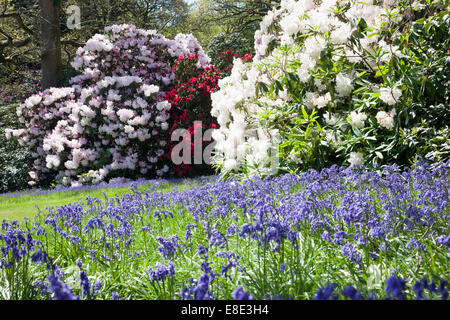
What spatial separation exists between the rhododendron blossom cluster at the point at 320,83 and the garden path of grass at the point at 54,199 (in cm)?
181

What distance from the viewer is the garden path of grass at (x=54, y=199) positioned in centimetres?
724

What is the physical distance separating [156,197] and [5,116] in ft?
38.8

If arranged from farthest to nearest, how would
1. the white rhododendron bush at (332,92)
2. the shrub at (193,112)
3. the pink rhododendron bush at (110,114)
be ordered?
the pink rhododendron bush at (110,114)
the shrub at (193,112)
the white rhododendron bush at (332,92)

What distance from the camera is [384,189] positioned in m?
4.20

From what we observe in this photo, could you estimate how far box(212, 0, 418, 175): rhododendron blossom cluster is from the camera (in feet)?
18.8

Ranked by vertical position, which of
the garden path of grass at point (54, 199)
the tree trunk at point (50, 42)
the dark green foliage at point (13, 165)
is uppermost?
the tree trunk at point (50, 42)

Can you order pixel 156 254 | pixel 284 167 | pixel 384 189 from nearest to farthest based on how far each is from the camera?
pixel 156 254 < pixel 384 189 < pixel 284 167

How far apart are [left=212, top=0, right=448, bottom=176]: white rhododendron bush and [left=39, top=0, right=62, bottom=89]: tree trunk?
360 inches

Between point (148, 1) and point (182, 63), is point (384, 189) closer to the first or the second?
point (182, 63)

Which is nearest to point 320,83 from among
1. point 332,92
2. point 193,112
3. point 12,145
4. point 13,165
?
point 332,92

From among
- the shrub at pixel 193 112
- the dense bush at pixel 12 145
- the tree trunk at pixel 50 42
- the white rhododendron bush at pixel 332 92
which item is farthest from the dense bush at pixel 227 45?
the white rhododendron bush at pixel 332 92

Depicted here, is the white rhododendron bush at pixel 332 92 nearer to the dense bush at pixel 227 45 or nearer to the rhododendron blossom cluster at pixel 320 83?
the rhododendron blossom cluster at pixel 320 83

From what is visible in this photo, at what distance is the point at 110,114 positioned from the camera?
10.5 metres

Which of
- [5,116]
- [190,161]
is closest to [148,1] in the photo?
[5,116]
